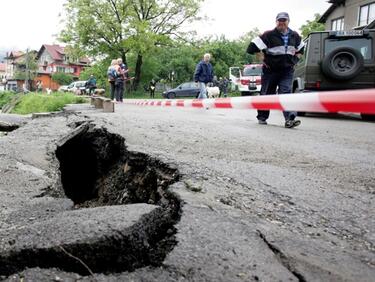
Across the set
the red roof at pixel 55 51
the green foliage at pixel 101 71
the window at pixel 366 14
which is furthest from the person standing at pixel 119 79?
the red roof at pixel 55 51

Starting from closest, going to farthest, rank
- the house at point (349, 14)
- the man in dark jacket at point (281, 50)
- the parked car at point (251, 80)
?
the man in dark jacket at point (281, 50) → the parked car at point (251, 80) → the house at point (349, 14)

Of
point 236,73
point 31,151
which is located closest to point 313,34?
point 31,151

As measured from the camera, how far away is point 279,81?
691cm

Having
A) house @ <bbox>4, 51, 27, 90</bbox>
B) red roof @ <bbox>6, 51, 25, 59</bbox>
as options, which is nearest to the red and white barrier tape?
house @ <bbox>4, 51, 27, 90</bbox>

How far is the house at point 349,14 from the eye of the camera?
2720 cm

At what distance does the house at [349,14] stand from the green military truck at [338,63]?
1685cm

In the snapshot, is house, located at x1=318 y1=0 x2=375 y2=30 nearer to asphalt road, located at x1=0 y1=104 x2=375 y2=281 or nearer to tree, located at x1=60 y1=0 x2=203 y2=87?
tree, located at x1=60 y1=0 x2=203 y2=87

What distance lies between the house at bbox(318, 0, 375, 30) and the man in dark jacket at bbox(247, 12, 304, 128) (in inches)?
830

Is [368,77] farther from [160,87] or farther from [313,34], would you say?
[160,87]

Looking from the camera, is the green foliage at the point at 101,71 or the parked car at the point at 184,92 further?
the green foliage at the point at 101,71

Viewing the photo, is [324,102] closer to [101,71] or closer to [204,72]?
[204,72]

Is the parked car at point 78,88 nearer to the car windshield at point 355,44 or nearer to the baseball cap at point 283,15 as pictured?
the car windshield at point 355,44

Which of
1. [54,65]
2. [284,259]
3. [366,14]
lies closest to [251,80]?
[366,14]

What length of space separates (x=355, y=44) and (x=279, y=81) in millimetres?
4282
